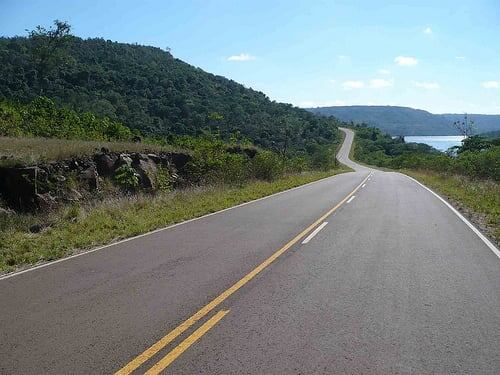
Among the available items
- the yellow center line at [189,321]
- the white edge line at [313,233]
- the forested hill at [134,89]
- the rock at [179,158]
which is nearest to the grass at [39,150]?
the rock at [179,158]

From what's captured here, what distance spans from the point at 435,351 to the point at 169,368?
8.47 ft

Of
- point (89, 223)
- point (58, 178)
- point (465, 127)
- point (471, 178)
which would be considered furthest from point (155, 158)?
point (465, 127)

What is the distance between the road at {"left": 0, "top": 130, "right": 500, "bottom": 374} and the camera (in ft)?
14.3

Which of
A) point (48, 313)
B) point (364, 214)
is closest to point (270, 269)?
point (48, 313)

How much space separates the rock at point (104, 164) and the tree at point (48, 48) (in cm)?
4388

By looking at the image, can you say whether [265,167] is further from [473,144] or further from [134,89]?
[134,89]

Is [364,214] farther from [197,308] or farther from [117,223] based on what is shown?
[197,308]

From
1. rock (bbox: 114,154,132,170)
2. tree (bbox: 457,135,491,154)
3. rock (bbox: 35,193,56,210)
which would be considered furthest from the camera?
tree (bbox: 457,135,491,154)

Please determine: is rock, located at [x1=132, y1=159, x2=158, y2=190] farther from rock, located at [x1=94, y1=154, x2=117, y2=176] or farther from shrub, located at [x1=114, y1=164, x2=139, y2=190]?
rock, located at [x1=94, y1=154, x2=117, y2=176]

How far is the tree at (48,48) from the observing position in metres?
58.9

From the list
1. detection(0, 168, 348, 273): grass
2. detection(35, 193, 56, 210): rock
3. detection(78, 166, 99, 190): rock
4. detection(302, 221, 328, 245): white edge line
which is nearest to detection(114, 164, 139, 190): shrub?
detection(78, 166, 99, 190): rock

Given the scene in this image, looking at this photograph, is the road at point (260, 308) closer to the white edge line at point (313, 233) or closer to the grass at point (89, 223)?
the white edge line at point (313, 233)

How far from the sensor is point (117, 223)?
12.4 m

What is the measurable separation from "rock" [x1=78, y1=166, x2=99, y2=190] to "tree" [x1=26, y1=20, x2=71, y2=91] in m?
44.9
